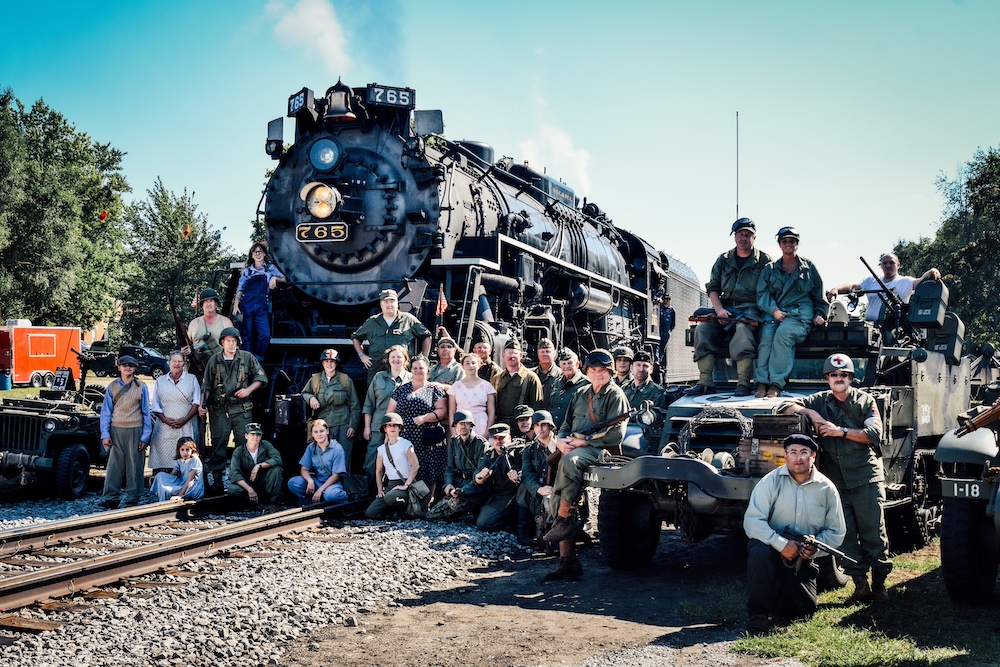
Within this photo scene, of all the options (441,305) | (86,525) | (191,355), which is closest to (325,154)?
(441,305)

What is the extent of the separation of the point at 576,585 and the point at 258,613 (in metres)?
2.48

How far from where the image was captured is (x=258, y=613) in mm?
5711

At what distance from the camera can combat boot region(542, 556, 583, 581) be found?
23.6ft

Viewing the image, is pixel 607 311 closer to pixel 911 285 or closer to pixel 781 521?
pixel 911 285

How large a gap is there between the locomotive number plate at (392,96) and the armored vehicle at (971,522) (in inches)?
309

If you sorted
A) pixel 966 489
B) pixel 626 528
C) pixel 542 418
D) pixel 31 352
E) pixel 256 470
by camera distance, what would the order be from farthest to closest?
pixel 31 352 < pixel 256 470 < pixel 542 418 < pixel 626 528 < pixel 966 489

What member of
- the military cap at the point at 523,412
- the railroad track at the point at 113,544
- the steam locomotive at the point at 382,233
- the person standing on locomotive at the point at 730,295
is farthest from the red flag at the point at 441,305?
the person standing on locomotive at the point at 730,295

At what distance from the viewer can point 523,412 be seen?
9188 millimetres

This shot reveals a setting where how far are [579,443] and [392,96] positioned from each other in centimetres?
617

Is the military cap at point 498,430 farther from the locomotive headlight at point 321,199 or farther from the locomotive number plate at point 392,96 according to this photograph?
the locomotive number plate at point 392,96

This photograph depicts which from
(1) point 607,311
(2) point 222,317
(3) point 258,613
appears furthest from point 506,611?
A: (1) point 607,311

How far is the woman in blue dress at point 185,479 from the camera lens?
963 centimetres

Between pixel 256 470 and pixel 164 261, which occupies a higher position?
pixel 164 261

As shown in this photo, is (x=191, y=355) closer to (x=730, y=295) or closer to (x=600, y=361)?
(x=600, y=361)
